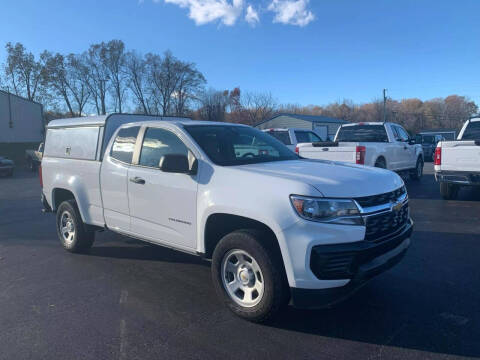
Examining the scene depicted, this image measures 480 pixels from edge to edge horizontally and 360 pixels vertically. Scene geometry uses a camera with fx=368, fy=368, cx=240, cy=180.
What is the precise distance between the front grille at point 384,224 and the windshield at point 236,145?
56.2 inches

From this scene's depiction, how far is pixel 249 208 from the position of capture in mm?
3229

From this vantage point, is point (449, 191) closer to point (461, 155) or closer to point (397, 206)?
point (461, 155)

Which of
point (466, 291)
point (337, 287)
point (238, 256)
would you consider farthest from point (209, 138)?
point (466, 291)

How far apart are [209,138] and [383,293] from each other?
2.53 m

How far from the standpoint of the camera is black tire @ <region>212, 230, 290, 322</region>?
10.3 ft

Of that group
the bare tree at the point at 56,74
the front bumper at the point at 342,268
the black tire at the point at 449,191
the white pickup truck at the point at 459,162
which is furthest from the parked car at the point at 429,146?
the bare tree at the point at 56,74

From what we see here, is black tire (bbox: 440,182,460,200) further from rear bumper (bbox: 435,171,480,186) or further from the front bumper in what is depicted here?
the front bumper

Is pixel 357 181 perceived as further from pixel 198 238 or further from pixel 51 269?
pixel 51 269

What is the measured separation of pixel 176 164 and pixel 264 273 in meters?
1.37

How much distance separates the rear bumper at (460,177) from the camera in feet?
26.7

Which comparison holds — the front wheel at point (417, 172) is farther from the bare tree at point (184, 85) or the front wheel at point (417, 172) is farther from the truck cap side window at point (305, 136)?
the bare tree at point (184, 85)

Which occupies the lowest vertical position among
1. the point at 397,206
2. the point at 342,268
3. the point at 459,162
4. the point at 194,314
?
the point at 194,314

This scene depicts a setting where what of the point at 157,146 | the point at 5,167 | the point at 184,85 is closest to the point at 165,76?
the point at 184,85

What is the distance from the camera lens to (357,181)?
3.24 metres
